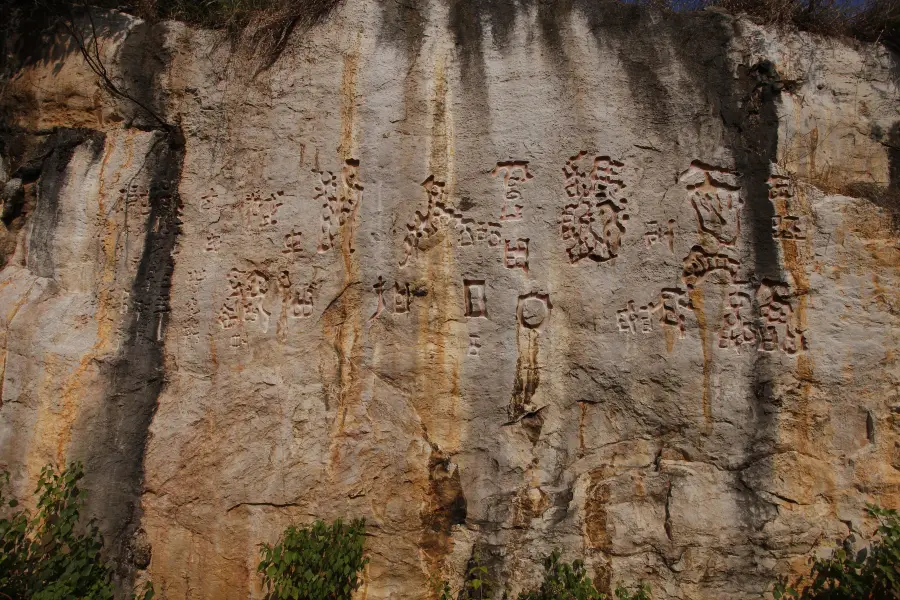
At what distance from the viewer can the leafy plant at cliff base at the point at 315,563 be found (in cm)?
355

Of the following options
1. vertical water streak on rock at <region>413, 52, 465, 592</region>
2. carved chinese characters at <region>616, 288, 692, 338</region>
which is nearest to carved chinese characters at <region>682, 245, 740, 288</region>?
carved chinese characters at <region>616, 288, 692, 338</region>

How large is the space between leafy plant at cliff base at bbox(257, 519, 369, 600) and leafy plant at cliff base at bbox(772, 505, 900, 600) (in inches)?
99.3

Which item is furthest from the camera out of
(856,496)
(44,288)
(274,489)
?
(44,288)

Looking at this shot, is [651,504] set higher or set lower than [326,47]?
lower

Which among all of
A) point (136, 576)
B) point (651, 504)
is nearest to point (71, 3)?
point (136, 576)

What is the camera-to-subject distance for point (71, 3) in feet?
15.1

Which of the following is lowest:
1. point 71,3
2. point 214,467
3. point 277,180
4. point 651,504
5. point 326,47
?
point 651,504

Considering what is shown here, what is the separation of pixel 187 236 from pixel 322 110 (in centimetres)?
132

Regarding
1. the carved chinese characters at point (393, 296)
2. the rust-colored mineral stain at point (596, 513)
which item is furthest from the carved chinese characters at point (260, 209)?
the rust-colored mineral stain at point (596, 513)

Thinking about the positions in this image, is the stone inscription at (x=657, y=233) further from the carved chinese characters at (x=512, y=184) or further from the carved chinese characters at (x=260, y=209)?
the carved chinese characters at (x=260, y=209)

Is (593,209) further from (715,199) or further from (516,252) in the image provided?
Answer: (715,199)

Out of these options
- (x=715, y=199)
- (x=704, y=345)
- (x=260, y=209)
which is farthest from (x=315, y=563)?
(x=715, y=199)

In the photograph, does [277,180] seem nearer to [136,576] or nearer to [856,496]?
[136,576]

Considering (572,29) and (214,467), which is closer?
(214,467)
